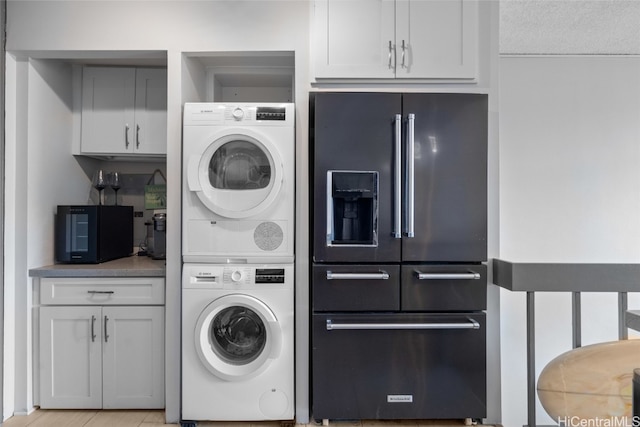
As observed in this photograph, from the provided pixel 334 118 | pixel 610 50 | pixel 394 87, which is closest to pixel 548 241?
pixel 610 50

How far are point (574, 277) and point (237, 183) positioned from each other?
1728mm

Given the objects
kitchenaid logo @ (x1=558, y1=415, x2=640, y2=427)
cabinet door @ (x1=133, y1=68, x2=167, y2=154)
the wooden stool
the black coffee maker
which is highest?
cabinet door @ (x1=133, y1=68, x2=167, y2=154)

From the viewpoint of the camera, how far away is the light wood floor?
216 cm

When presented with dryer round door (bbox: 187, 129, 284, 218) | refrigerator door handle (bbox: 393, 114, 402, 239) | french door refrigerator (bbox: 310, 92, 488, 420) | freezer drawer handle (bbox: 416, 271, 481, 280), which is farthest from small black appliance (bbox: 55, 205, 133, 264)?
freezer drawer handle (bbox: 416, 271, 481, 280)

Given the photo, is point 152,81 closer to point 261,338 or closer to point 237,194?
point 237,194

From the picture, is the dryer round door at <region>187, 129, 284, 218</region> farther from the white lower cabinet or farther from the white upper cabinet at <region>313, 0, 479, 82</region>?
the white lower cabinet

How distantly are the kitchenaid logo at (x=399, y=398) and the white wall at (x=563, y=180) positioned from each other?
180 centimetres

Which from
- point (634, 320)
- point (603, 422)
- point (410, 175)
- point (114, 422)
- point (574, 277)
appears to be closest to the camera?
point (634, 320)

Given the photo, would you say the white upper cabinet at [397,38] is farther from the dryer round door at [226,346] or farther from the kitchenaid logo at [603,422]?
the kitchenaid logo at [603,422]

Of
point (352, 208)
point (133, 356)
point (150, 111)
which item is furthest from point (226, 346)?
point (150, 111)

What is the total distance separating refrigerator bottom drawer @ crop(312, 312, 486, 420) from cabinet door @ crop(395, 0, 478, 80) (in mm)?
1324

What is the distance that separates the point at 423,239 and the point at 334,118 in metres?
0.80

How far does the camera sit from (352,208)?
2.17 m

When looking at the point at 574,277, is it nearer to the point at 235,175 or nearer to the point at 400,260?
the point at 400,260
